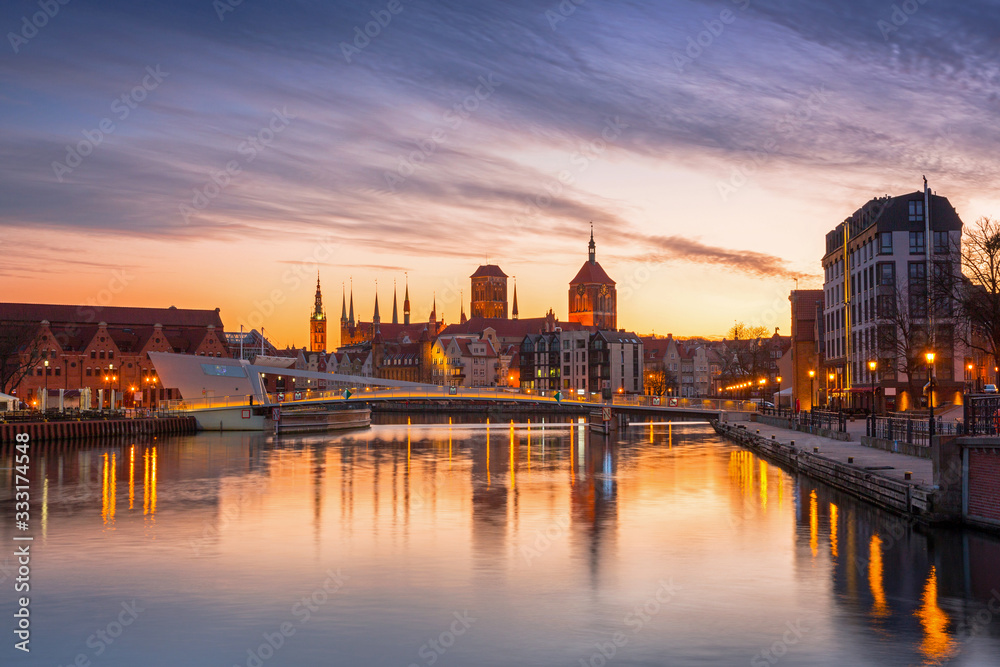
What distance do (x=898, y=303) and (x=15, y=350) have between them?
90.1 meters

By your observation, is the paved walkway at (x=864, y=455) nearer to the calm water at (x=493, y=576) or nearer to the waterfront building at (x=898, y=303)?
the calm water at (x=493, y=576)

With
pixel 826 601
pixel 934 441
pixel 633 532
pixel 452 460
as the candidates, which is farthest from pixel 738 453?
pixel 826 601

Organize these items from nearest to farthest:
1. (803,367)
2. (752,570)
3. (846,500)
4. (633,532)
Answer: (752,570)
(633,532)
(846,500)
(803,367)

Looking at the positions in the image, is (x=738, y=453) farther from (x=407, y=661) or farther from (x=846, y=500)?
(x=407, y=661)

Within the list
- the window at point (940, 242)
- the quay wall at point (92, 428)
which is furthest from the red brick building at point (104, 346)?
the window at point (940, 242)

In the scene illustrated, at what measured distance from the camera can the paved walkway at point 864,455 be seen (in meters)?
36.9

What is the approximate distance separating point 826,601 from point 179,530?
21787 mm

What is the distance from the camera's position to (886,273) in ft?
256

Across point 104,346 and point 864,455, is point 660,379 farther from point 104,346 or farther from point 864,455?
point 864,455

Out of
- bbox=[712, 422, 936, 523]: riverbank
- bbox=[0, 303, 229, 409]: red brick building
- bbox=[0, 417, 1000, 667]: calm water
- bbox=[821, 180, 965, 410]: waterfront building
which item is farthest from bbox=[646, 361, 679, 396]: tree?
bbox=[0, 417, 1000, 667]: calm water

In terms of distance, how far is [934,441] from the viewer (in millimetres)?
29250

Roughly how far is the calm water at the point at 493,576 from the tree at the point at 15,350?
55.1 metres

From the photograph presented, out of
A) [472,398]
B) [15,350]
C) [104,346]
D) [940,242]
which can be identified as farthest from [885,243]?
[104,346]

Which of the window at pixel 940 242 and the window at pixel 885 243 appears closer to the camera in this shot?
the window at pixel 940 242
